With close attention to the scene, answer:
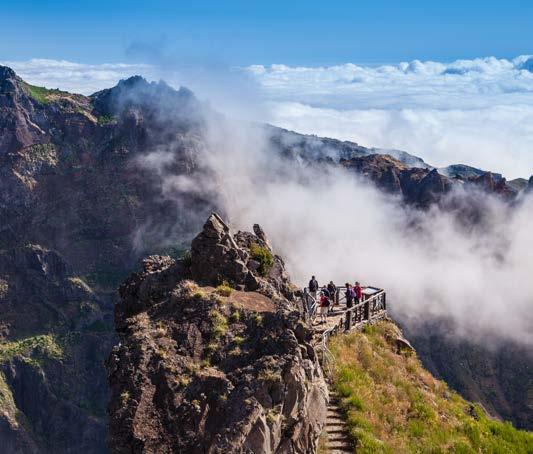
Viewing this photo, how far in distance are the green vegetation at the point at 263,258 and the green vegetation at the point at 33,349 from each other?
6097 inches

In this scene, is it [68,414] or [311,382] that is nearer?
[311,382]

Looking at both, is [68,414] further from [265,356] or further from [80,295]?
[265,356]

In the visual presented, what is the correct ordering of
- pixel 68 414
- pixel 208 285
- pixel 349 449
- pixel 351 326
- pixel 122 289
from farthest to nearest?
pixel 68 414, pixel 351 326, pixel 122 289, pixel 208 285, pixel 349 449

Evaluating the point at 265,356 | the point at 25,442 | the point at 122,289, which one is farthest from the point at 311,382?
the point at 25,442

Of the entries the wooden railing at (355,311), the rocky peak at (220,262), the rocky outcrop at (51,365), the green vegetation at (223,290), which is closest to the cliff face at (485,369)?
the rocky outcrop at (51,365)

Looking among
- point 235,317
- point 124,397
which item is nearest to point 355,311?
point 235,317

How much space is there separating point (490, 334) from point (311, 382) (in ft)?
549

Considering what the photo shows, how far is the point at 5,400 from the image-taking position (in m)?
164

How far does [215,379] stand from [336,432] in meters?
8.00

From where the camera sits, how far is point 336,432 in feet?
86.3

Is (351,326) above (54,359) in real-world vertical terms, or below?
above

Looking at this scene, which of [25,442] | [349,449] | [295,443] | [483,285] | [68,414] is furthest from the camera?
[483,285]

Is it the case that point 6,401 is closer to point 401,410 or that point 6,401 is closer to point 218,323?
point 401,410

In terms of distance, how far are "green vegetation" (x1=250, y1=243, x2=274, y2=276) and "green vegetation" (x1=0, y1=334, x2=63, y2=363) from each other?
508 ft
